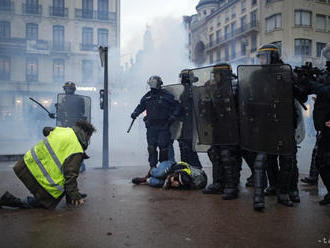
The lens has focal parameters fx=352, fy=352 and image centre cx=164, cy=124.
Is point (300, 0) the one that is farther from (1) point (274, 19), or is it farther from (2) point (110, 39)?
→ (2) point (110, 39)

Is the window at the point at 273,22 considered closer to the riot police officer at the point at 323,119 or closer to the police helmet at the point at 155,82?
the police helmet at the point at 155,82

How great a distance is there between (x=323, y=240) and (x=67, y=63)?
30592 mm

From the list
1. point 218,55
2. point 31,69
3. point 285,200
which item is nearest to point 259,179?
point 285,200

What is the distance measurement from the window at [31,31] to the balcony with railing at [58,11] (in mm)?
1860

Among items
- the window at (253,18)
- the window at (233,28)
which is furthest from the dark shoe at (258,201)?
the window at (233,28)

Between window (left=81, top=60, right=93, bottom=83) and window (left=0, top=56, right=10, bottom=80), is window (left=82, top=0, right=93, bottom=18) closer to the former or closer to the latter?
window (left=81, top=60, right=93, bottom=83)

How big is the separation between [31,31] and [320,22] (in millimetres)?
25842

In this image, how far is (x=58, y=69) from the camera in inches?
1234

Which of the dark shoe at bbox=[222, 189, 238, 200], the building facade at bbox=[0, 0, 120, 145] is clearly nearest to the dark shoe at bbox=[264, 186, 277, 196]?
the dark shoe at bbox=[222, 189, 238, 200]

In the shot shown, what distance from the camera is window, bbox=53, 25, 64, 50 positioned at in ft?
102

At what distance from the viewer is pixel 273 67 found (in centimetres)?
383

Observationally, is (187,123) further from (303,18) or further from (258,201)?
(303,18)

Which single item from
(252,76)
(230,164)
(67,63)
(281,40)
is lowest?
(230,164)

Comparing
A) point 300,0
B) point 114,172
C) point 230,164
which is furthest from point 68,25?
point 230,164
